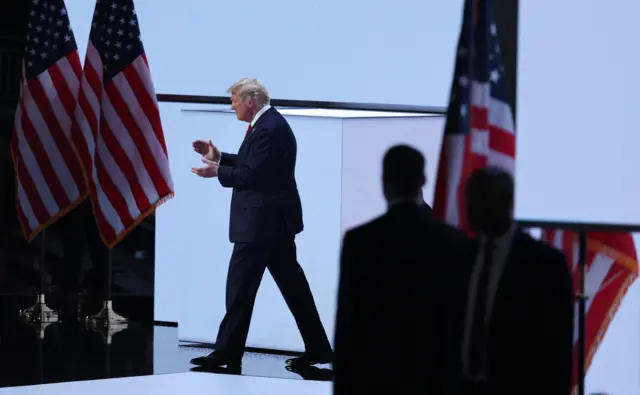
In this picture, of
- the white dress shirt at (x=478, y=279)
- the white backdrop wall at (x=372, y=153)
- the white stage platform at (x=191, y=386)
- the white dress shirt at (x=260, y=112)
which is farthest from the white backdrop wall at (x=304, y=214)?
the white dress shirt at (x=478, y=279)

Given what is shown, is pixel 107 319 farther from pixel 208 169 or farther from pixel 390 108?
pixel 390 108

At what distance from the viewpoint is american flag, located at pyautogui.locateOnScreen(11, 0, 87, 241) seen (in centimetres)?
830

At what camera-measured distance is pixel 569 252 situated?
15.6 feet

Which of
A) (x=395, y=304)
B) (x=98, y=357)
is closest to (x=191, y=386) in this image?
(x=98, y=357)

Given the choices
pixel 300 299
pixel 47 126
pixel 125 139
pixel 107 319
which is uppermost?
pixel 47 126

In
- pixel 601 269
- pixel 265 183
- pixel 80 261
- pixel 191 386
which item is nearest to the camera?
pixel 601 269

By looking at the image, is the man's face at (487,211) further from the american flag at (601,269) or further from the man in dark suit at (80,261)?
the man in dark suit at (80,261)

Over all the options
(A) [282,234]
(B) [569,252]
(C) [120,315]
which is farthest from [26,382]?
(B) [569,252]

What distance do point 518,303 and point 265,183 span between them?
3.74 meters

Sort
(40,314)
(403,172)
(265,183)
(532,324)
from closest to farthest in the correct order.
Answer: (532,324) < (403,172) < (265,183) < (40,314)

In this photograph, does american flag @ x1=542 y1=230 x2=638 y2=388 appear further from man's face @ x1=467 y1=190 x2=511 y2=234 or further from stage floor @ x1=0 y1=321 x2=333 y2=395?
stage floor @ x1=0 y1=321 x2=333 y2=395

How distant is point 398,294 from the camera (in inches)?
136

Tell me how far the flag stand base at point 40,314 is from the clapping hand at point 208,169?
7.69ft

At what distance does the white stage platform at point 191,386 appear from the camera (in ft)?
20.7
